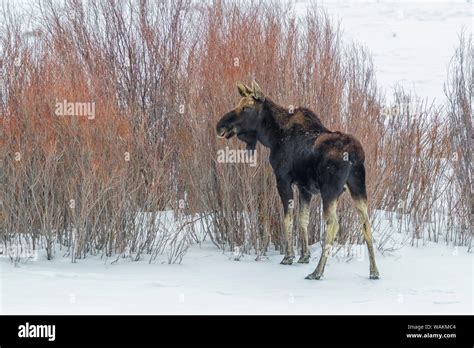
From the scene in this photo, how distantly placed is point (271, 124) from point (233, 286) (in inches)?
70.6

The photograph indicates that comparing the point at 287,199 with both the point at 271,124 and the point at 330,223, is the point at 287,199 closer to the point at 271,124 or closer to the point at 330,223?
the point at 330,223

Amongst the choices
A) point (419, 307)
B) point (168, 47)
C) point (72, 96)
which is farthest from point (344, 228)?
point (168, 47)

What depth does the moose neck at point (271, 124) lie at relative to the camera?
9.16 meters

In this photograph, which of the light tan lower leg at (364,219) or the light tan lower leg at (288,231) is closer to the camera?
the light tan lower leg at (364,219)

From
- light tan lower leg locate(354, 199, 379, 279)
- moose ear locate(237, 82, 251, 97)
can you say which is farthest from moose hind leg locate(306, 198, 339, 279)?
moose ear locate(237, 82, 251, 97)

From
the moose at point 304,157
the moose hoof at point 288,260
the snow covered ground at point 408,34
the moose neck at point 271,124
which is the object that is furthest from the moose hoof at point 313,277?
the snow covered ground at point 408,34

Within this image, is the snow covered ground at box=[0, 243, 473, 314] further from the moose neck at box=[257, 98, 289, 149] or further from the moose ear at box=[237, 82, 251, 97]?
the moose ear at box=[237, 82, 251, 97]

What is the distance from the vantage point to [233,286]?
8523mm

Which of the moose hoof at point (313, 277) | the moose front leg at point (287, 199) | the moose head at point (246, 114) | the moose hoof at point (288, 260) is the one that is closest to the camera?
the moose hoof at point (313, 277)

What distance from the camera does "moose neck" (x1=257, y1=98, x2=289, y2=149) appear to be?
9.16 meters

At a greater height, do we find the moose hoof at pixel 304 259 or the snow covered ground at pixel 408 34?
the snow covered ground at pixel 408 34

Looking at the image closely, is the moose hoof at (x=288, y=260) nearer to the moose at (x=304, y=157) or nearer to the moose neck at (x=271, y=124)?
the moose at (x=304, y=157)

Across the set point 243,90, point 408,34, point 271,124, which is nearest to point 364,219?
point 271,124

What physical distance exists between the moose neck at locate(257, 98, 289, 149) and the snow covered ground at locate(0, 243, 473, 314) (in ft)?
4.50
